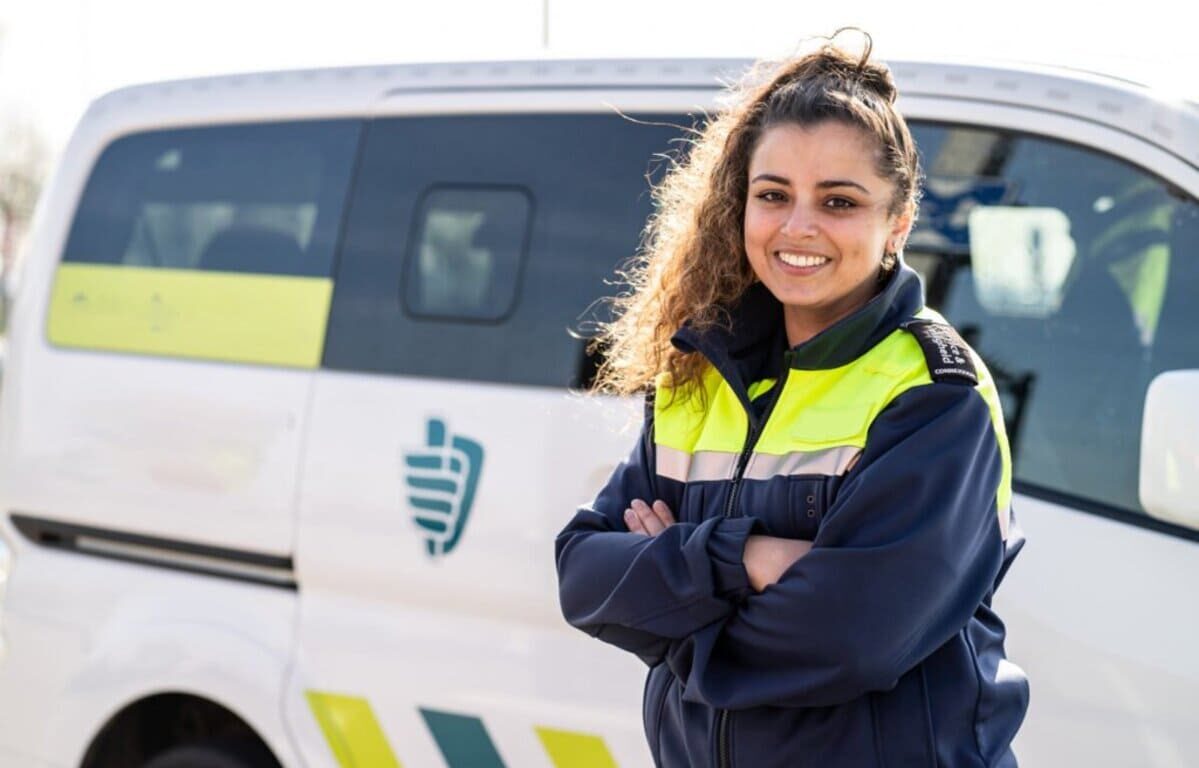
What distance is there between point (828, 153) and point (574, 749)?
1415 millimetres

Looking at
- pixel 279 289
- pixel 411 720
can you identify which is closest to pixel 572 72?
pixel 279 289

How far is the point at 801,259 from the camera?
1.81 m

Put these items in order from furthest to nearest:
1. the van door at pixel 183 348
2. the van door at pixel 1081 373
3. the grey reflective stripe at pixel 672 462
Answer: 1. the van door at pixel 183 348
2. the van door at pixel 1081 373
3. the grey reflective stripe at pixel 672 462

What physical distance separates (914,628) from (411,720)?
5.08ft

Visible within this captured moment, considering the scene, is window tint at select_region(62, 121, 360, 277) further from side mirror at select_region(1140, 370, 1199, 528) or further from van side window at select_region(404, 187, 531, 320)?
side mirror at select_region(1140, 370, 1199, 528)

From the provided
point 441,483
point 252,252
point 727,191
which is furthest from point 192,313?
point 727,191

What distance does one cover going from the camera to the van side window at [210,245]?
3074mm

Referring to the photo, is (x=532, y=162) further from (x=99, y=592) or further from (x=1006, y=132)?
(x=99, y=592)

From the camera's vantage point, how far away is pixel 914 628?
62.2 inches

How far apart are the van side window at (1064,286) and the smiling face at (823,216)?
2.15 feet

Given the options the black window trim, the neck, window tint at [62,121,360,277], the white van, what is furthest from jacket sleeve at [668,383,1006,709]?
window tint at [62,121,360,277]

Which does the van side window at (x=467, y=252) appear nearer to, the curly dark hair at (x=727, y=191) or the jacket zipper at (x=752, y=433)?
the curly dark hair at (x=727, y=191)

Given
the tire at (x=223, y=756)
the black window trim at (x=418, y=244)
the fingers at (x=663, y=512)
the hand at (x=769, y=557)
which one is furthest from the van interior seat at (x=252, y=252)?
the hand at (x=769, y=557)

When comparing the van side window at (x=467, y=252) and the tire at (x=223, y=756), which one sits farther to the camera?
the tire at (x=223, y=756)
